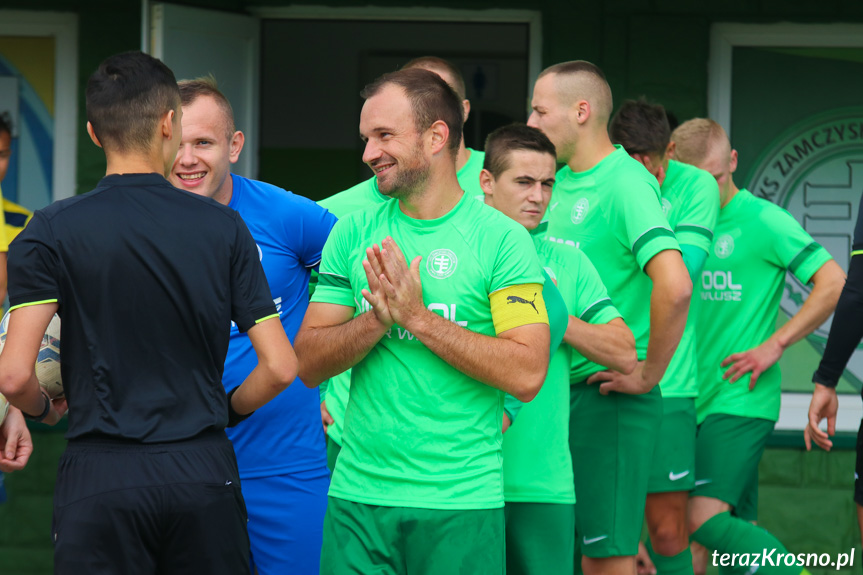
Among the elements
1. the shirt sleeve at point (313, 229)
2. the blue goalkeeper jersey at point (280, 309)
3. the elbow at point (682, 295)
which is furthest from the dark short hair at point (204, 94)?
the elbow at point (682, 295)

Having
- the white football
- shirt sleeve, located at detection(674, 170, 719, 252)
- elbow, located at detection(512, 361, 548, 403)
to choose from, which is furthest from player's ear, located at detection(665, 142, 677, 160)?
the white football

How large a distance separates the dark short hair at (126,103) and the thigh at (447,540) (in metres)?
1.05

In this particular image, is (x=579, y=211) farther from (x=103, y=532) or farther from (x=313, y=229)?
(x=103, y=532)

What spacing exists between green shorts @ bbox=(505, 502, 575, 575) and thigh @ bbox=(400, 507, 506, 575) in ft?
2.26

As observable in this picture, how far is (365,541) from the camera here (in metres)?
2.60

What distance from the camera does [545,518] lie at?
325cm

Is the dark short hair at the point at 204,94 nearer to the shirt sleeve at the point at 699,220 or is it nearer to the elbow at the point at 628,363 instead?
the elbow at the point at 628,363

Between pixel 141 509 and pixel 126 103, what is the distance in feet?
2.89

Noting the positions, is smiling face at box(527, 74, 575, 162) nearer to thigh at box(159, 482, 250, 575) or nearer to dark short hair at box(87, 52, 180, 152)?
dark short hair at box(87, 52, 180, 152)

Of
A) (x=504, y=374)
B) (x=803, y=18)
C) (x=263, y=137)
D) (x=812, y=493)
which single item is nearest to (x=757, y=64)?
(x=803, y=18)

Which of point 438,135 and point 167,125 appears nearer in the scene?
point 167,125

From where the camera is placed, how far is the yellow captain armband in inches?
101

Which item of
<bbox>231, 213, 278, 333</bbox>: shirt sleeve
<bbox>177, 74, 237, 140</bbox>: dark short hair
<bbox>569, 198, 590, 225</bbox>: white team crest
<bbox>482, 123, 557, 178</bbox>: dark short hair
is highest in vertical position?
<bbox>177, 74, 237, 140</bbox>: dark short hair

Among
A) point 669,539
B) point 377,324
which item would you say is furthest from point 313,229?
point 669,539
